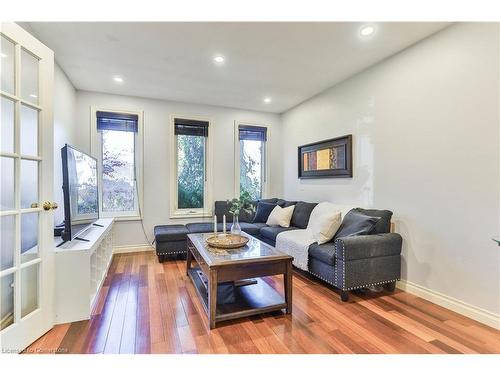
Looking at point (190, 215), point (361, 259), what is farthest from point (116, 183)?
point (361, 259)

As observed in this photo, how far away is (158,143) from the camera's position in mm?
4348

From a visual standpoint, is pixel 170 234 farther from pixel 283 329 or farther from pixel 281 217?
pixel 283 329

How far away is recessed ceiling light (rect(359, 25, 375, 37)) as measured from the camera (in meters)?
2.30

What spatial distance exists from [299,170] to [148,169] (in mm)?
2710

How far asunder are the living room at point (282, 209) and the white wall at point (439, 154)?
0.01 m

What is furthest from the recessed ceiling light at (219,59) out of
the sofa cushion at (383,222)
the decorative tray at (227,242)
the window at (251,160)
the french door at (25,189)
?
the sofa cushion at (383,222)

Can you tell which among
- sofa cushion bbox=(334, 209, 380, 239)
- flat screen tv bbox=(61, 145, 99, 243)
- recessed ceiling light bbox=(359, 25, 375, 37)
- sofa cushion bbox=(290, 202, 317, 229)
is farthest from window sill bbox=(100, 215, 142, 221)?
recessed ceiling light bbox=(359, 25, 375, 37)

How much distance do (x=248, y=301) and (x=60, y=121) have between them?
124 inches

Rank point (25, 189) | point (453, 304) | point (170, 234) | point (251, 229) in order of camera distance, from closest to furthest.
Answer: point (25, 189)
point (453, 304)
point (170, 234)
point (251, 229)

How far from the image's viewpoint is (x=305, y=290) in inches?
107

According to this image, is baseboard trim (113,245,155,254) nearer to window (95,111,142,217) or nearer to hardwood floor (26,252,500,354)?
window (95,111,142,217)

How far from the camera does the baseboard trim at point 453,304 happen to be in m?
2.03
